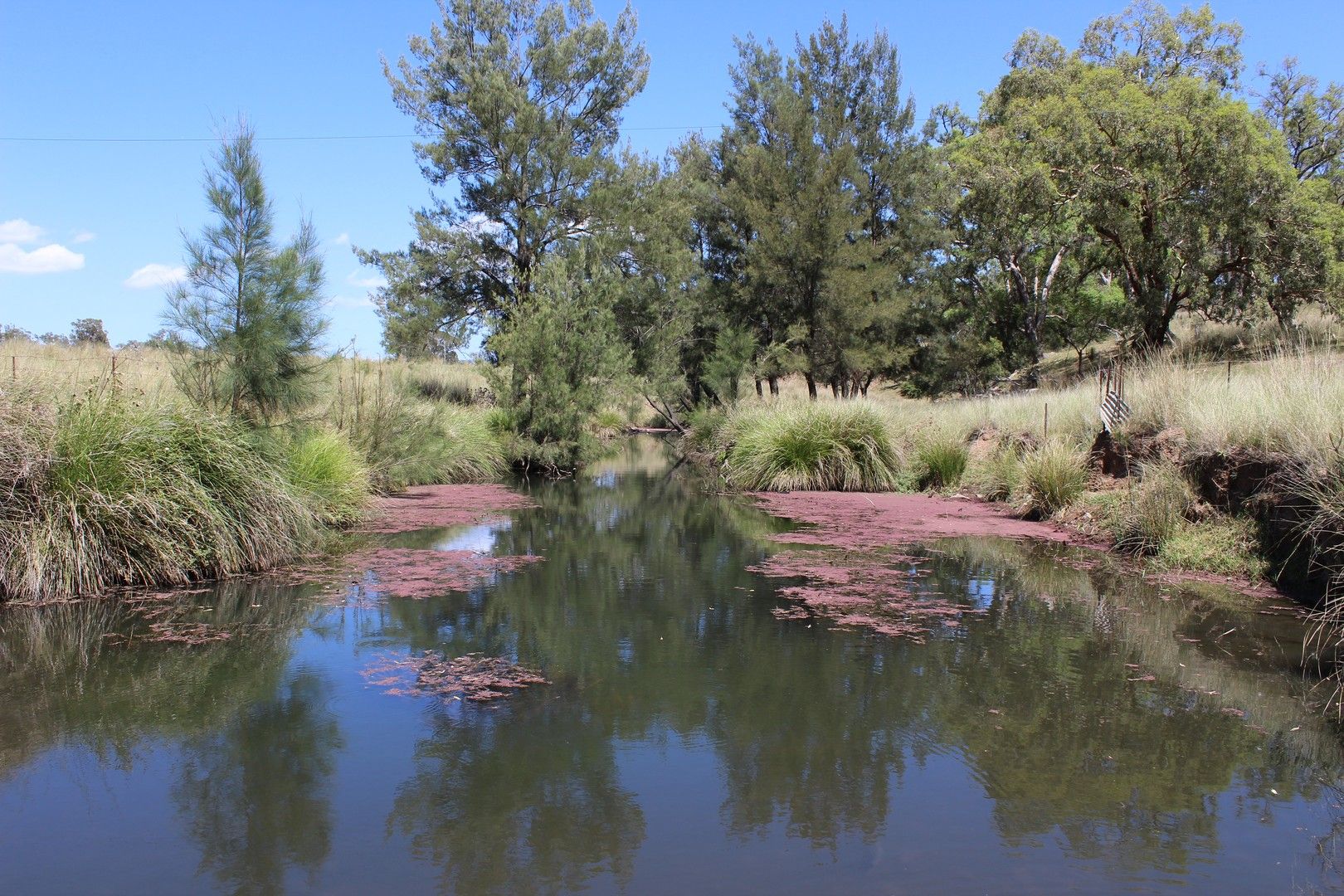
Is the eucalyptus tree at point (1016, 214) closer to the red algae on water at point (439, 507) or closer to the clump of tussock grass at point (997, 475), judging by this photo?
the clump of tussock grass at point (997, 475)

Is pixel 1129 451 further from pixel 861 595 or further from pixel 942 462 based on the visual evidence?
pixel 861 595

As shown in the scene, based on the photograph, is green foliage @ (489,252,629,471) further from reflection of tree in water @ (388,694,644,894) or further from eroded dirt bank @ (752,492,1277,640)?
reflection of tree in water @ (388,694,644,894)

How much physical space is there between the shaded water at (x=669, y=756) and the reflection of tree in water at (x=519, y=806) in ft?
0.06

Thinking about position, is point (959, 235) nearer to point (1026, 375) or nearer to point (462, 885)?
point (1026, 375)

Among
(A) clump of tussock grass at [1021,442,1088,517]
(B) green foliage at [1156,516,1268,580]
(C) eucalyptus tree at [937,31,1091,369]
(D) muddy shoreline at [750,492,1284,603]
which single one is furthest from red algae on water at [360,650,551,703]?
(C) eucalyptus tree at [937,31,1091,369]

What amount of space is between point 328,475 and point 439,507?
10.7ft

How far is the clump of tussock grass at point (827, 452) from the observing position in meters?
17.2

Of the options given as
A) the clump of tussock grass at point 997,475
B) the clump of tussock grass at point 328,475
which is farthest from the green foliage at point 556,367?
the clump of tussock grass at point 997,475

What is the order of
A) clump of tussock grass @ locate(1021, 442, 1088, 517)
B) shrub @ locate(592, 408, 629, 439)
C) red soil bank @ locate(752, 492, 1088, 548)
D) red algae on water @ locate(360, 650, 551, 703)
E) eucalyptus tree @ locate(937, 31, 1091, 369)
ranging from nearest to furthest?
red algae on water @ locate(360, 650, 551, 703) → red soil bank @ locate(752, 492, 1088, 548) → clump of tussock grass @ locate(1021, 442, 1088, 517) → eucalyptus tree @ locate(937, 31, 1091, 369) → shrub @ locate(592, 408, 629, 439)

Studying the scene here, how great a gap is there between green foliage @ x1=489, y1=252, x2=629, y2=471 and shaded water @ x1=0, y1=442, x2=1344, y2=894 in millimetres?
12948

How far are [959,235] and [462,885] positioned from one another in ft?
114

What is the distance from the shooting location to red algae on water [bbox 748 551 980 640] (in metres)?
7.45

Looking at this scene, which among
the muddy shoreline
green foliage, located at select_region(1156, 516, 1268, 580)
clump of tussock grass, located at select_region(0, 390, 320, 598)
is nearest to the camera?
clump of tussock grass, located at select_region(0, 390, 320, 598)

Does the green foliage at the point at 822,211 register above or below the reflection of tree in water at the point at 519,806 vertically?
above
